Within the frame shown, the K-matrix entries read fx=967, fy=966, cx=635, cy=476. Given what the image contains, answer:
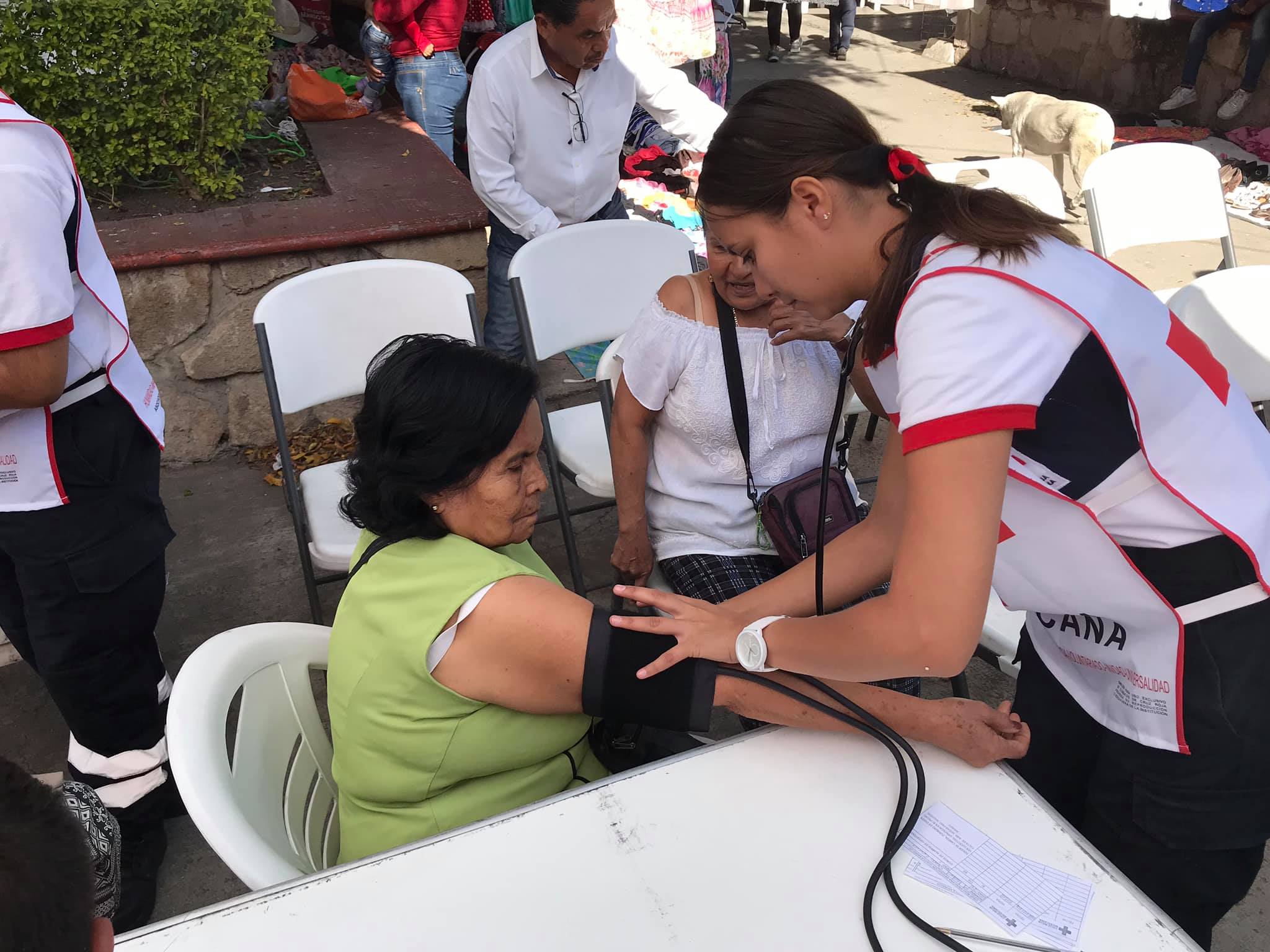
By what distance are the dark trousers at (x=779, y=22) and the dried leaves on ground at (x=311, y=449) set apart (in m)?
9.04

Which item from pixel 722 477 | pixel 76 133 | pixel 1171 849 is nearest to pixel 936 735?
pixel 1171 849

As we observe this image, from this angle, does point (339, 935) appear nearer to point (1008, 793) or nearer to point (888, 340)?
point (1008, 793)

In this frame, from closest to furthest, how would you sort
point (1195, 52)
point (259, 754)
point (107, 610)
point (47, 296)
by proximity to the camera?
point (259, 754)
point (47, 296)
point (107, 610)
point (1195, 52)

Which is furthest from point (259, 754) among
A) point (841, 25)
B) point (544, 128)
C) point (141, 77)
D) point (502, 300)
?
point (841, 25)

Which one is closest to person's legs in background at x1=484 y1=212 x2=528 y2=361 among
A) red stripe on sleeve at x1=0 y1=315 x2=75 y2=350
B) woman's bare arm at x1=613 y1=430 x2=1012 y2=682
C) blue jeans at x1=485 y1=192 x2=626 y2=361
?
blue jeans at x1=485 y1=192 x2=626 y2=361

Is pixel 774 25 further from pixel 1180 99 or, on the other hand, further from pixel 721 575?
pixel 721 575

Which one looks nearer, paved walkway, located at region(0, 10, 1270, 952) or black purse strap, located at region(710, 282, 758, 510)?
black purse strap, located at region(710, 282, 758, 510)

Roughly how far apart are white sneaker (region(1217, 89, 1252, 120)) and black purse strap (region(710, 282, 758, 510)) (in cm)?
776

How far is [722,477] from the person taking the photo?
2.18 meters

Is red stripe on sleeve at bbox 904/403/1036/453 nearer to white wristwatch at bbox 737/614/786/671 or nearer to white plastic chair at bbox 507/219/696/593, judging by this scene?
white wristwatch at bbox 737/614/786/671

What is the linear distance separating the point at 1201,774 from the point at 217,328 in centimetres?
343

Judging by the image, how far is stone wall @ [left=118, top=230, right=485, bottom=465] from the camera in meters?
3.52

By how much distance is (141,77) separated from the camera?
3.66m

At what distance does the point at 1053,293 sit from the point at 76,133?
3841 millimetres
